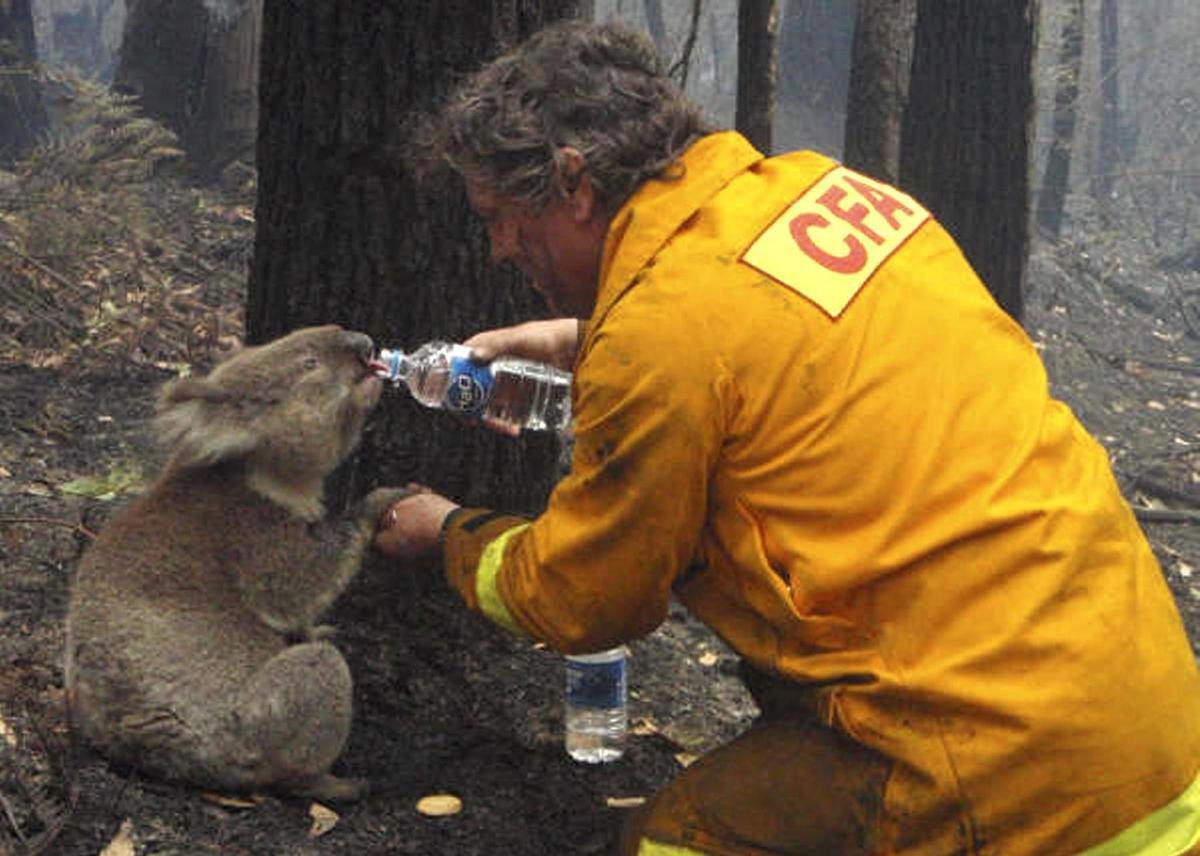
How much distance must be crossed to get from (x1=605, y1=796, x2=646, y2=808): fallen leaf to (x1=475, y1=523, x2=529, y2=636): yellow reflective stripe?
99cm

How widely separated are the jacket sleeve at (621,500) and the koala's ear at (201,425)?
3.30 feet

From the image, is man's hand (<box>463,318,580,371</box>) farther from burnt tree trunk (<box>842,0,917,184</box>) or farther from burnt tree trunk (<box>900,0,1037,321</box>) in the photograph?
burnt tree trunk (<box>900,0,1037,321</box>)

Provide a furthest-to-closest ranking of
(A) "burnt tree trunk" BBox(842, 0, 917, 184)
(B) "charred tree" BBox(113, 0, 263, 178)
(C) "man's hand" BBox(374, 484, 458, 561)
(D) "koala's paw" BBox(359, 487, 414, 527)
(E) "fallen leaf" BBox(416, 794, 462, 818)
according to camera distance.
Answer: (B) "charred tree" BBox(113, 0, 263, 178) → (A) "burnt tree trunk" BBox(842, 0, 917, 184) → (D) "koala's paw" BBox(359, 487, 414, 527) → (E) "fallen leaf" BBox(416, 794, 462, 818) → (C) "man's hand" BBox(374, 484, 458, 561)

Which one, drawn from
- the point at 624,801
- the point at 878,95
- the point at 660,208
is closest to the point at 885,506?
the point at 660,208

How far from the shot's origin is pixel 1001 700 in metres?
2.87

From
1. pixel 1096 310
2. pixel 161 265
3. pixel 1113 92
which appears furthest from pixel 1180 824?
pixel 1113 92

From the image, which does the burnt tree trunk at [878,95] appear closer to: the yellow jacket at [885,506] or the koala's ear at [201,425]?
the koala's ear at [201,425]

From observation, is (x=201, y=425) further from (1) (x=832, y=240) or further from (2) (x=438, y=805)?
(1) (x=832, y=240)

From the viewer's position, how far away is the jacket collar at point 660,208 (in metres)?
2.98

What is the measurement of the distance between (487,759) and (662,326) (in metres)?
1.84

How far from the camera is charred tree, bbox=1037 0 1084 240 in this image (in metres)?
16.1

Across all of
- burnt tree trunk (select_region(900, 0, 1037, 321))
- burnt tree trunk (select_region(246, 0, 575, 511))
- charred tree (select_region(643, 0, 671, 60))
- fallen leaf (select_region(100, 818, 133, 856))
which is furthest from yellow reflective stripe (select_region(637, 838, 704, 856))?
charred tree (select_region(643, 0, 671, 60))

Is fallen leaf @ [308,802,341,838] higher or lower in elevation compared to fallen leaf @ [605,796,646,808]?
higher

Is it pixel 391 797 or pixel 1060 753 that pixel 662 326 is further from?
pixel 391 797
